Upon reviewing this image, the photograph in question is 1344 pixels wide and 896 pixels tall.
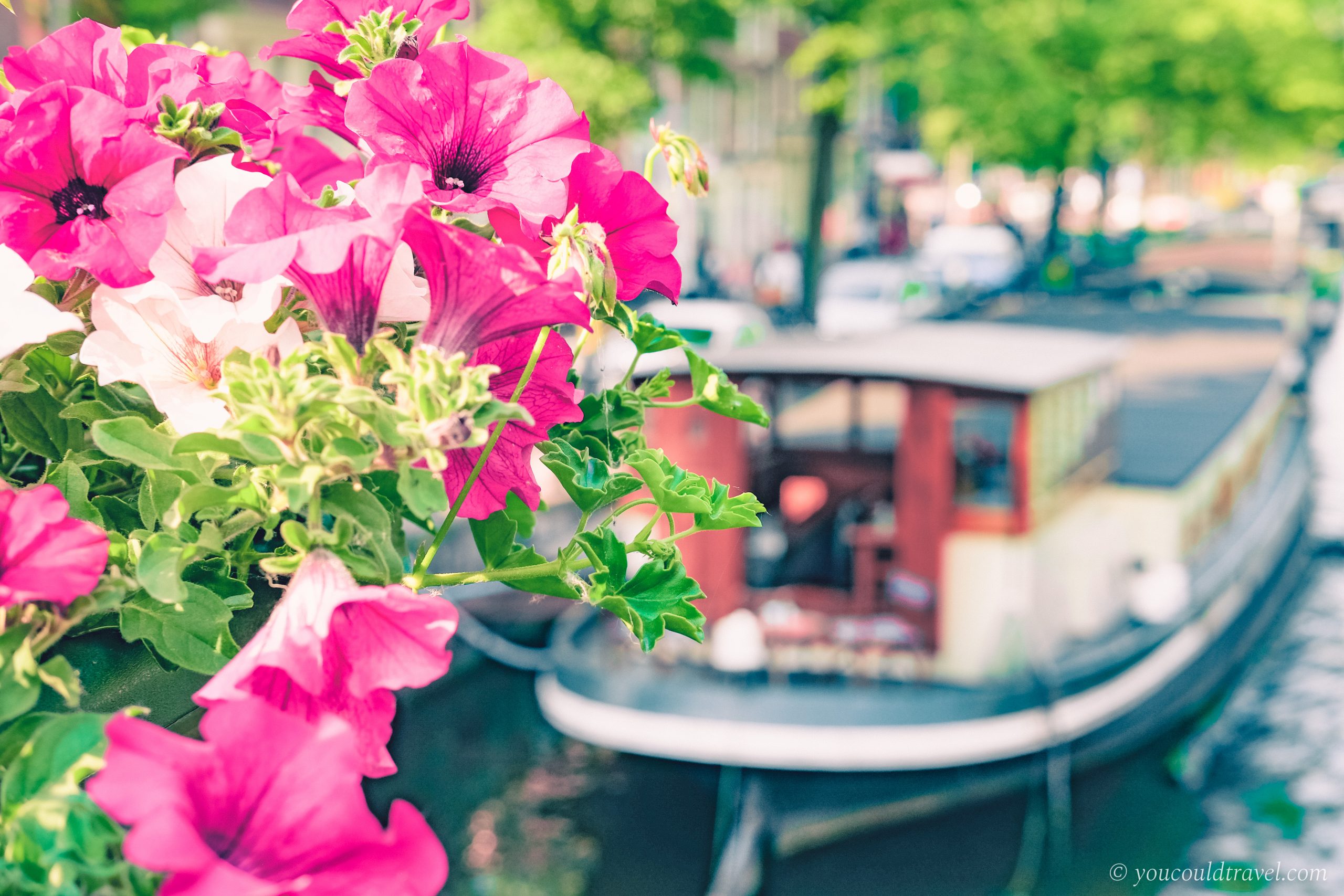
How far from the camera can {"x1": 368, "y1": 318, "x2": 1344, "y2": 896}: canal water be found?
7426 mm

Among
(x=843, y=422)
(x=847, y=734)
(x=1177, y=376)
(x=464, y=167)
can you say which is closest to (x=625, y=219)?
(x=464, y=167)

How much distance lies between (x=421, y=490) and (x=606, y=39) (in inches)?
695

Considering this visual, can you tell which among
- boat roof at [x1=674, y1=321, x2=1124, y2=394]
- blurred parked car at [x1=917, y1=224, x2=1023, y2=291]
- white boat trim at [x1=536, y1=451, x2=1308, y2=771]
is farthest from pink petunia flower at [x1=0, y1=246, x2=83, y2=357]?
blurred parked car at [x1=917, y1=224, x2=1023, y2=291]

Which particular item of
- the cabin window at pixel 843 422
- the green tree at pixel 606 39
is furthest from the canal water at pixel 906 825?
the green tree at pixel 606 39

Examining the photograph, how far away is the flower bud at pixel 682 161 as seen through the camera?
938 mm

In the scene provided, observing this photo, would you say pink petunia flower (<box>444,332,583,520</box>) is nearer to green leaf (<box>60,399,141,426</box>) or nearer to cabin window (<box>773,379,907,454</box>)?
green leaf (<box>60,399,141,426</box>)

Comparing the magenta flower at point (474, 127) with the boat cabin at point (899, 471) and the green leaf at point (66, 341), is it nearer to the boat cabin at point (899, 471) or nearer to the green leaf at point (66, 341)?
the green leaf at point (66, 341)

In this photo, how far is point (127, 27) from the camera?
1.04 m

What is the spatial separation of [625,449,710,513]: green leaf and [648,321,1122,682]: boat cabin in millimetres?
6483

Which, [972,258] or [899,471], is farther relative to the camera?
[972,258]

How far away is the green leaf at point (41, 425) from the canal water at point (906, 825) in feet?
19.7

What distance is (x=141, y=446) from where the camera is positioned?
724 mm


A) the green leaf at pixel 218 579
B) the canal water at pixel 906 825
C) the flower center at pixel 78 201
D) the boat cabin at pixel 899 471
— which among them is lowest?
the canal water at pixel 906 825

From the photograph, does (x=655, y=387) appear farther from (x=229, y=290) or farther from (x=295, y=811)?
(x=295, y=811)
